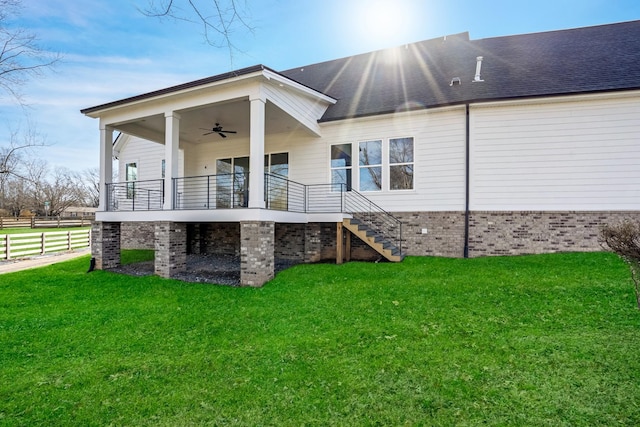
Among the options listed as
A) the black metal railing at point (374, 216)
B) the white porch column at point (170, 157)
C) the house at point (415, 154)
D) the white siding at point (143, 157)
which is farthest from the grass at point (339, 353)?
the white siding at point (143, 157)

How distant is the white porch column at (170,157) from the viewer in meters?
8.88

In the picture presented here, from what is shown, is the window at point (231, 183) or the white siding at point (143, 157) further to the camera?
the white siding at point (143, 157)

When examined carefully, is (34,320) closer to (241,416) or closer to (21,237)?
(241,416)

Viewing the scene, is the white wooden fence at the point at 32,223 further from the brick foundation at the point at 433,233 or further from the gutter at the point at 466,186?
the gutter at the point at 466,186

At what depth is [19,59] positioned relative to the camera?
6.24m

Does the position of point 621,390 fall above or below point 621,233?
below

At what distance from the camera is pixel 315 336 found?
4680mm

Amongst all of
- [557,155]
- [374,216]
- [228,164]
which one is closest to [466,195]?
[557,155]

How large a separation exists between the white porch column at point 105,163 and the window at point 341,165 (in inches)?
289

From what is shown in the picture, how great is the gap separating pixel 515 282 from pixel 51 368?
7.79 m

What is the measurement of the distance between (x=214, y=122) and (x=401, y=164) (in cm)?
650

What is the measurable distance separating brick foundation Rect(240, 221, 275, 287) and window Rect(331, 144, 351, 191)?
4.11 metres

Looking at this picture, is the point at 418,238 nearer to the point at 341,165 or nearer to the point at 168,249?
the point at 341,165

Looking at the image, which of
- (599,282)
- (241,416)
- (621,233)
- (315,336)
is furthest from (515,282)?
(241,416)
